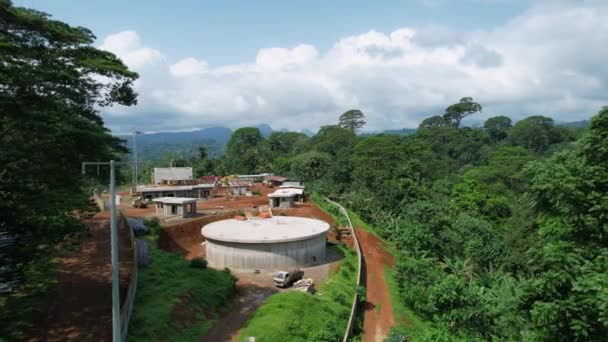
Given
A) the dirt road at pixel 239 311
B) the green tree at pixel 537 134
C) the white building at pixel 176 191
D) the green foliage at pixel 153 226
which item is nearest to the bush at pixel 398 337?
the dirt road at pixel 239 311

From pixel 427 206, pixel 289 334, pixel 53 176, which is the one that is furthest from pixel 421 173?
pixel 53 176

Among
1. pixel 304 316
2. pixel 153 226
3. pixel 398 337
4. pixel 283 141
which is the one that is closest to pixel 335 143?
pixel 283 141

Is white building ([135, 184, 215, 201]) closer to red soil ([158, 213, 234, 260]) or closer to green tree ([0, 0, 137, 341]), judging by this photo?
red soil ([158, 213, 234, 260])

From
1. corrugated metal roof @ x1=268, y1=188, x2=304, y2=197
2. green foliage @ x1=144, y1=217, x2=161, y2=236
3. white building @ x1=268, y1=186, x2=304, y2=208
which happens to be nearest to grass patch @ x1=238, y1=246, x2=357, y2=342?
green foliage @ x1=144, y1=217, x2=161, y2=236

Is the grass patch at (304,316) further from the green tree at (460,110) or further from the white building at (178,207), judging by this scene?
the green tree at (460,110)

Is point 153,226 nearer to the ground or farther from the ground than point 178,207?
nearer to the ground

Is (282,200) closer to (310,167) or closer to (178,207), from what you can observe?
(178,207)

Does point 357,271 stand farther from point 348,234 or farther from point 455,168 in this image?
point 455,168
